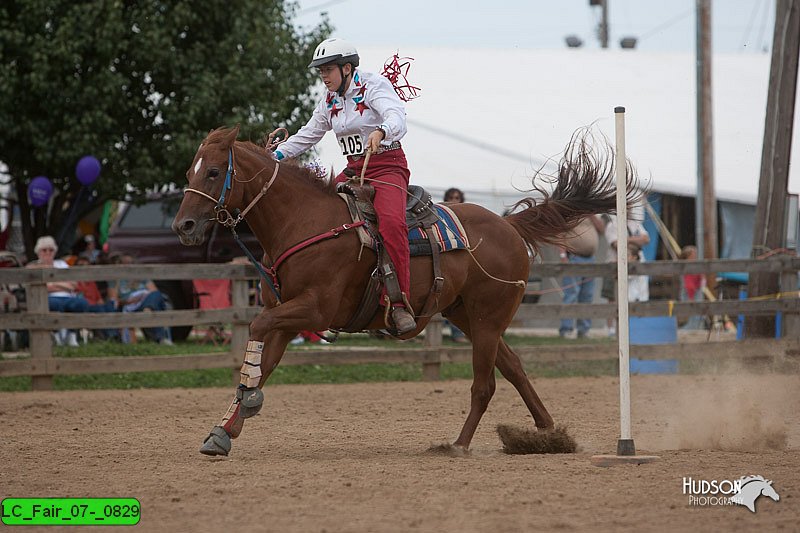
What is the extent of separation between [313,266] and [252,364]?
2.44 ft

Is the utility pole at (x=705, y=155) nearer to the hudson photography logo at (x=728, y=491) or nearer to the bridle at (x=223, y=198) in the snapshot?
the bridle at (x=223, y=198)

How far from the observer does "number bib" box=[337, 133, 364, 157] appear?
738cm

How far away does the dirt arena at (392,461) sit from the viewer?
490 cm

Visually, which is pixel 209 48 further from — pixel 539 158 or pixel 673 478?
pixel 673 478

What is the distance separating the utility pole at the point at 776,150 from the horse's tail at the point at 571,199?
562cm

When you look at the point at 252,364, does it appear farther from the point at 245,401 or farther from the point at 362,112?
the point at 362,112

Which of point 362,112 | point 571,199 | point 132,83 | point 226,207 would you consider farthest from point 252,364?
point 132,83

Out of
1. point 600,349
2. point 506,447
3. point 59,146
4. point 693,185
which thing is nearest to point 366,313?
point 506,447

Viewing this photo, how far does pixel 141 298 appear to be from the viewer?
1490 cm

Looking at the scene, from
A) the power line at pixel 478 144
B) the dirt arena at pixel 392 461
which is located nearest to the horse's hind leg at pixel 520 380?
the dirt arena at pixel 392 461

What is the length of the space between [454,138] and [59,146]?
387 inches

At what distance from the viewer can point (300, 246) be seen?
6840 mm

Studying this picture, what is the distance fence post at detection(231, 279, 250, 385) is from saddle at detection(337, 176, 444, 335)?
4800mm

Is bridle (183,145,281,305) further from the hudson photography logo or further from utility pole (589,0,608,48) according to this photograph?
utility pole (589,0,608,48)
